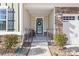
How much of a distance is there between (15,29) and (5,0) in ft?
14.4

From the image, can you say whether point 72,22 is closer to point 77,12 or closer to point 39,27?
point 77,12

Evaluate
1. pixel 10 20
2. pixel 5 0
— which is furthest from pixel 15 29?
pixel 5 0

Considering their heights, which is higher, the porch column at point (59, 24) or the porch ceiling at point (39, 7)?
the porch ceiling at point (39, 7)

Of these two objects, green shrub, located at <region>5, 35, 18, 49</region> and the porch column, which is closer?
green shrub, located at <region>5, 35, 18, 49</region>

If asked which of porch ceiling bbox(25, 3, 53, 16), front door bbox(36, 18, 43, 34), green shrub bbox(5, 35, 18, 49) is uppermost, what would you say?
porch ceiling bbox(25, 3, 53, 16)

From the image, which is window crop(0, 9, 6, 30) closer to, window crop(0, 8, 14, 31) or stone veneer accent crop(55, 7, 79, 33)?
window crop(0, 8, 14, 31)

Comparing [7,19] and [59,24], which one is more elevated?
[7,19]

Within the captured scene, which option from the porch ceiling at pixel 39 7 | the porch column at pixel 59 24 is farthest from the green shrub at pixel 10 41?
the porch column at pixel 59 24

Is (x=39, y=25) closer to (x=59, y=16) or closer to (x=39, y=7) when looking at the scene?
Answer: (x=39, y=7)

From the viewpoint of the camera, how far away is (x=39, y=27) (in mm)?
24656

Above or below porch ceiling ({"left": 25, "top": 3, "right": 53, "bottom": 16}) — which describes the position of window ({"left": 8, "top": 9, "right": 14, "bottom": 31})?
below

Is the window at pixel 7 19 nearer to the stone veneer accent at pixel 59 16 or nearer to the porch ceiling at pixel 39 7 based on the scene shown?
the porch ceiling at pixel 39 7

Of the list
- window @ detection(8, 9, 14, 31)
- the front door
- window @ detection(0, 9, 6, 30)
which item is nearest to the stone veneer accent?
window @ detection(8, 9, 14, 31)

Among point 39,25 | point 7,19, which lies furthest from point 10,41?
point 39,25
